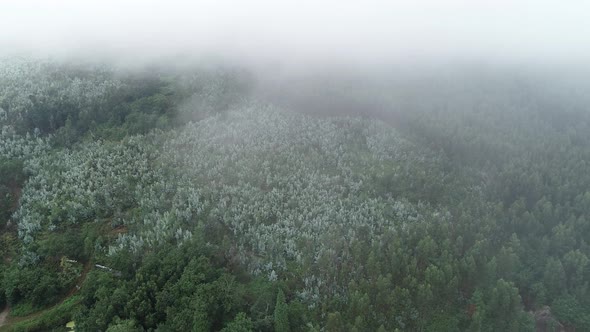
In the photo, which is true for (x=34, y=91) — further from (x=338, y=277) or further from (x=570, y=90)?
(x=570, y=90)

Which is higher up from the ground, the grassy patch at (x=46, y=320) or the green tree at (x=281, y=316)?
the green tree at (x=281, y=316)

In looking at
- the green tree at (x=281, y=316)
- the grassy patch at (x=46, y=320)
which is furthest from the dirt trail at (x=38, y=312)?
the green tree at (x=281, y=316)

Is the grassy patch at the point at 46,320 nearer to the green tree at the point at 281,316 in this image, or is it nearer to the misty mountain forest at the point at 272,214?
the misty mountain forest at the point at 272,214

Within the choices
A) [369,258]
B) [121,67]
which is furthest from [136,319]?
[121,67]

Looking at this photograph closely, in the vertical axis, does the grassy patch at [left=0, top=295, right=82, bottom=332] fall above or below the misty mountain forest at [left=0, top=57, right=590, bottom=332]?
below

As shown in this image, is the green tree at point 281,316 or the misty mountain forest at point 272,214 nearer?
the green tree at point 281,316

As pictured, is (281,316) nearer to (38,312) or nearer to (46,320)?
(46,320)

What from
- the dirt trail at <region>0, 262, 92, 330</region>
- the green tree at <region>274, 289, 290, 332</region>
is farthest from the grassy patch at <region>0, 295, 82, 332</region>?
the green tree at <region>274, 289, 290, 332</region>

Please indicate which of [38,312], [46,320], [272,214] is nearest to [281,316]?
[272,214]

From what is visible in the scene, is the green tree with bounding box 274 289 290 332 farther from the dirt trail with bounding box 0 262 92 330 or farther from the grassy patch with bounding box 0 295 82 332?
the dirt trail with bounding box 0 262 92 330
